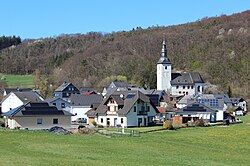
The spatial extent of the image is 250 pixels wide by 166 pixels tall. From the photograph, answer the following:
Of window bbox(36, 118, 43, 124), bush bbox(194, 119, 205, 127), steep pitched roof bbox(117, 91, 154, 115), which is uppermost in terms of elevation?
steep pitched roof bbox(117, 91, 154, 115)

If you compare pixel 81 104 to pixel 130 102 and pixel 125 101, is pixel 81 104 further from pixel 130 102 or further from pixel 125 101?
pixel 130 102

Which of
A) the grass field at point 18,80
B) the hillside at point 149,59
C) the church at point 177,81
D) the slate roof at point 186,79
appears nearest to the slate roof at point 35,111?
the church at point 177,81

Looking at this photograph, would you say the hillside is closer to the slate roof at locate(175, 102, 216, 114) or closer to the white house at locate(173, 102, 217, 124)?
the white house at locate(173, 102, 217, 124)

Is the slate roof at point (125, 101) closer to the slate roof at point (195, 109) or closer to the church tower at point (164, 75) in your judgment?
the slate roof at point (195, 109)

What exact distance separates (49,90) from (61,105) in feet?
151

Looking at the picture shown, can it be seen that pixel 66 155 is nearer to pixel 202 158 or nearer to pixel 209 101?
pixel 202 158

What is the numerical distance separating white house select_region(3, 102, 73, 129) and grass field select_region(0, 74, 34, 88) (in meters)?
84.1

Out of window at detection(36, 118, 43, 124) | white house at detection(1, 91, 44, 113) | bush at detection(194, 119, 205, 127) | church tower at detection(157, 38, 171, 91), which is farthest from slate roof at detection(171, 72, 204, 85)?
window at detection(36, 118, 43, 124)

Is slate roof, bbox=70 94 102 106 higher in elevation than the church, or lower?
lower

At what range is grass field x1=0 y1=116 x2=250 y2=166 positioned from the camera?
24.3m

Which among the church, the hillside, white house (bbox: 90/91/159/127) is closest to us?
white house (bbox: 90/91/159/127)

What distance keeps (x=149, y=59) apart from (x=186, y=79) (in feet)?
133

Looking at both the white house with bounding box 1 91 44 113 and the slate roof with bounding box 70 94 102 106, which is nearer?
the slate roof with bounding box 70 94 102 106

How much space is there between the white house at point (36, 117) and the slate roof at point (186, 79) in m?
62.4
